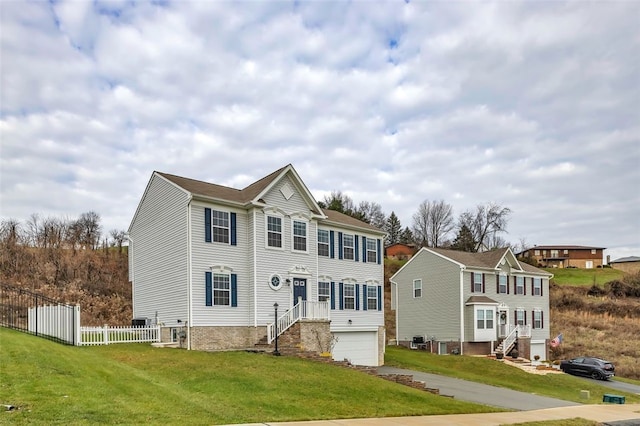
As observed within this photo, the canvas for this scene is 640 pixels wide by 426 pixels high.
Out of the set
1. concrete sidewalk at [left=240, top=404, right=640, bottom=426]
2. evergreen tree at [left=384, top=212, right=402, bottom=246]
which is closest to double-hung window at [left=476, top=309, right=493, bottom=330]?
concrete sidewalk at [left=240, top=404, right=640, bottom=426]

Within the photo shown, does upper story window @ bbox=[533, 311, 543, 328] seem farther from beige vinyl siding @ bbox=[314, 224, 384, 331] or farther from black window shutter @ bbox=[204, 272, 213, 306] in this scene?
black window shutter @ bbox=[204, 272, 213, 306]

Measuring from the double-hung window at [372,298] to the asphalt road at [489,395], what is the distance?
5.25 meters

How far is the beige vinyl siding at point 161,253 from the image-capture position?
72.2ft

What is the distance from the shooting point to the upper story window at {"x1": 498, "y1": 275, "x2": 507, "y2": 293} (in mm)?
39875

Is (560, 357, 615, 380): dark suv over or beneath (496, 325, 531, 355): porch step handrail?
beneath

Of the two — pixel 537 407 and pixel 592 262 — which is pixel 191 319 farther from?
pixel 592 262

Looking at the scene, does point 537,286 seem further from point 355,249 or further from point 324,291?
point 324,291

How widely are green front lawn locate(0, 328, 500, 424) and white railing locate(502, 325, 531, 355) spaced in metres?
22.1

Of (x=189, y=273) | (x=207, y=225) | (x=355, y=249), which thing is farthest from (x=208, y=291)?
(x=355, y=249)

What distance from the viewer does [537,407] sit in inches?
722

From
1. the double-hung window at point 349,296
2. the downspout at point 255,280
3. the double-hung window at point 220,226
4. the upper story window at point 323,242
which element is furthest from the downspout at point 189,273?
the double-hung window at point 349,296

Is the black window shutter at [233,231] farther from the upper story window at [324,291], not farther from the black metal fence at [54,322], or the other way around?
the black metal fence at [54,322]

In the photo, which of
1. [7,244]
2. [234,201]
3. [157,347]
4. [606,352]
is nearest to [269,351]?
[157,347]

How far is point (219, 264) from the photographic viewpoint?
73.4ft
